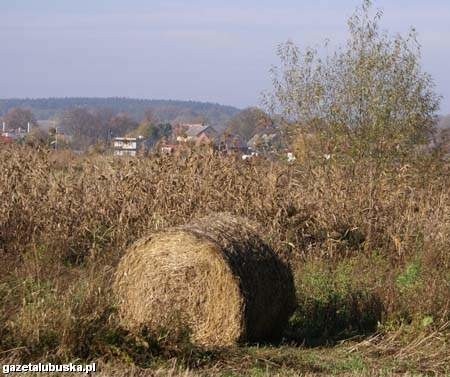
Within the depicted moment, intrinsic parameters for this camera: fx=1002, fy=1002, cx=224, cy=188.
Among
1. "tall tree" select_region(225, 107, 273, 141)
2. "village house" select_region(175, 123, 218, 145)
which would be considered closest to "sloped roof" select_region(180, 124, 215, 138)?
"village house" select_region(175, 123, 218, 145)

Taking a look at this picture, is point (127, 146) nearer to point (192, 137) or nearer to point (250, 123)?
point (192, 137)

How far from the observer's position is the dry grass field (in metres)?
8.86

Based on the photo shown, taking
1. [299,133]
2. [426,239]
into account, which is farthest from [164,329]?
[299,133]

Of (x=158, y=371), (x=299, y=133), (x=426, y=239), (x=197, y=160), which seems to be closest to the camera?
(x=158, y=371)

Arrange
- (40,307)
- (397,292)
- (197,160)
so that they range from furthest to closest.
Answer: (197,160), (397,292), (40,307)

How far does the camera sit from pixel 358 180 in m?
16.7

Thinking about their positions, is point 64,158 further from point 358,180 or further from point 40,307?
point 40,307

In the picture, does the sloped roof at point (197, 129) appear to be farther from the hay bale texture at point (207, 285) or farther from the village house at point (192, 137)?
the hay bale texture at point (207, 285)

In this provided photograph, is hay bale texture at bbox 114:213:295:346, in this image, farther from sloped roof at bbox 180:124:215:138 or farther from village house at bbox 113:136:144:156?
sloped roof at bbox 180:124:215:138

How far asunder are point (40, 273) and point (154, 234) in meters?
2.14

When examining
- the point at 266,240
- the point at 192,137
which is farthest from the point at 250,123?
the point at 266,240

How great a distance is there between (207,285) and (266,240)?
1070 mm

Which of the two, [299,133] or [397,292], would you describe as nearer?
[397,292]

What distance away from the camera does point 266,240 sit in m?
10.7
